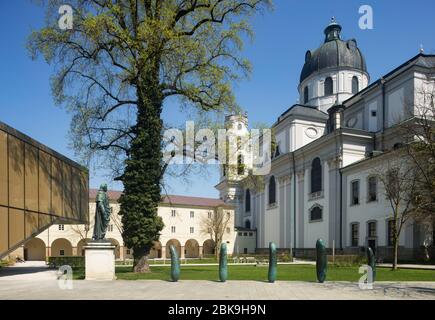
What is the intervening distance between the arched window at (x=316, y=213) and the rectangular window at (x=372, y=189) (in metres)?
8.63

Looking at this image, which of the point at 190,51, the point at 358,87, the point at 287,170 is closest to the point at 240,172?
the point at 190,51

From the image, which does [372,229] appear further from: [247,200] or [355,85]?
[247,200]

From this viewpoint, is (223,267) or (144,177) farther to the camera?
(144,177)

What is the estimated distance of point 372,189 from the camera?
132 feet

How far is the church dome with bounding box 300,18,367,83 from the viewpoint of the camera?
60.0m

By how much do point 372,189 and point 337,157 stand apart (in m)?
6.21

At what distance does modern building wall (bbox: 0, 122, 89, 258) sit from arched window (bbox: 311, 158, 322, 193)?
29.3 meters

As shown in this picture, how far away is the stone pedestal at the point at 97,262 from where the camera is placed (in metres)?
17.5

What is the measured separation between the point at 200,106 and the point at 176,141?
2.24 metres

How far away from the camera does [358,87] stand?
59.8m

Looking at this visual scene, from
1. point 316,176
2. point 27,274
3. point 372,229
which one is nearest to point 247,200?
point 316,176

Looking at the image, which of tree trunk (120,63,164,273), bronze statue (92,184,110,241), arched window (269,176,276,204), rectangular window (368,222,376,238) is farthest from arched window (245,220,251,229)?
bronze statue (92,184,110,241)

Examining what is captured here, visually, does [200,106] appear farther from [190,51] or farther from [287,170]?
[287,170]

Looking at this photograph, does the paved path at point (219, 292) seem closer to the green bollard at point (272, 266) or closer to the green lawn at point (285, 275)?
the green bollard at point (272, 266)
